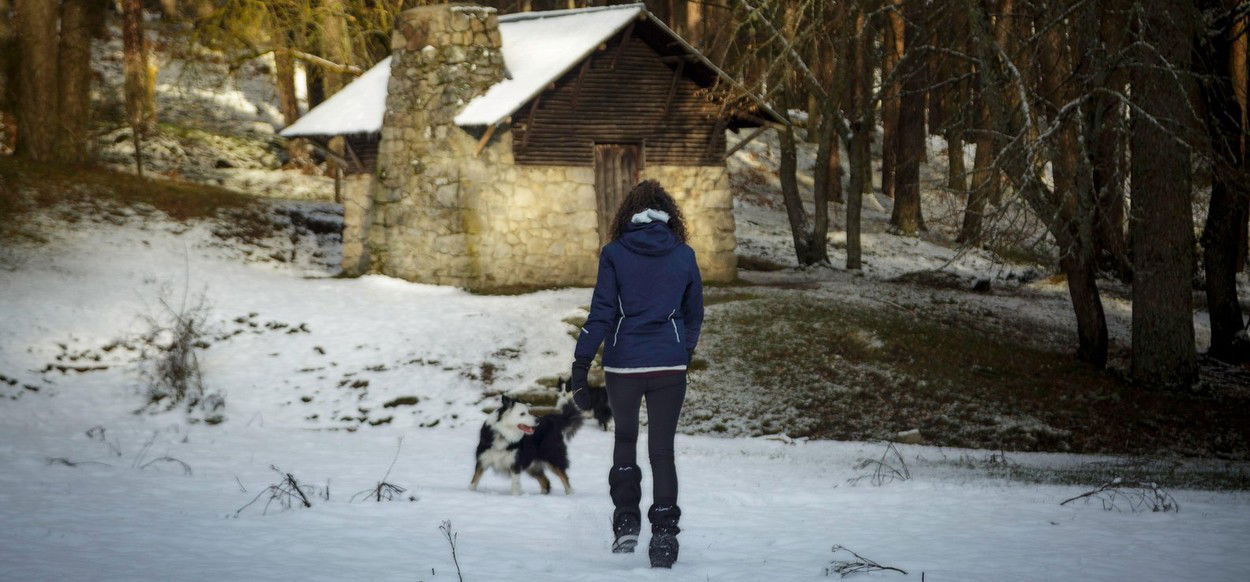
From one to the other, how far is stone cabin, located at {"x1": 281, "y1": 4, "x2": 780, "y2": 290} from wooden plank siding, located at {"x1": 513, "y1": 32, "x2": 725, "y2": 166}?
2 centimetres

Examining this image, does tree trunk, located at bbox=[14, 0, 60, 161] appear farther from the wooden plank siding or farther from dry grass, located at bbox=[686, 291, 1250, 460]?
dry grass, located at bbox=[686, 291, 1250, 460]

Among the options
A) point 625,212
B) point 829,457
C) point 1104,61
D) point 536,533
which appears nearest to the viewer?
point 625,212

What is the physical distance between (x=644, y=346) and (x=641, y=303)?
23 cm

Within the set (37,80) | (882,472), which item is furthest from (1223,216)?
(37,80)

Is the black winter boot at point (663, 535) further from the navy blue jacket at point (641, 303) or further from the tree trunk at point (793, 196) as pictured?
the tree trunk at point (793, 196)

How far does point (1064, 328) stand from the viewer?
1859 cm

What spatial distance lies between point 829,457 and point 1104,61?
6.41m

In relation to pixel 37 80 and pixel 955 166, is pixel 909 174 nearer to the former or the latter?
pixel 955 166

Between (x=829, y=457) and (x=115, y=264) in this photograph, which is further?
(x=115, y=264)

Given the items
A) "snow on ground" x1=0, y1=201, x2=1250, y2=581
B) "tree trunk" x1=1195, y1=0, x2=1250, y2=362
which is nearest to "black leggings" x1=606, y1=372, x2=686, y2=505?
"snow on ground" x1=0, y1=201, x2=1250, y2=581

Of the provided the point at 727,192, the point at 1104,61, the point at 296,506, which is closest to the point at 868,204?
the point at 727,192

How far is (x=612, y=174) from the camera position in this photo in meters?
20.5

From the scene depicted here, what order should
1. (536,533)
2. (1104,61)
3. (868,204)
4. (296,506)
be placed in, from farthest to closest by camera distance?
(868,204)
(1104,61)
(296,506)
(536,533)

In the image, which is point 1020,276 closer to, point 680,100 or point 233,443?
point 680,100
